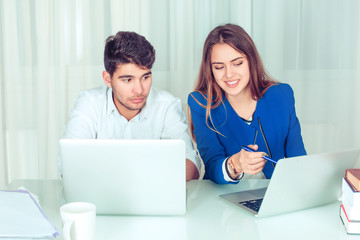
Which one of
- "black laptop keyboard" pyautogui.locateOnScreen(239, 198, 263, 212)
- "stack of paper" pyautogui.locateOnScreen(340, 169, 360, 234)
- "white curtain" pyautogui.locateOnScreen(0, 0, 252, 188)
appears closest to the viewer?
"stack of paper" pyautogui.locateOnScreen(340, 169, 360, 234)

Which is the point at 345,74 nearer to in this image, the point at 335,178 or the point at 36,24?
the point at 335,178

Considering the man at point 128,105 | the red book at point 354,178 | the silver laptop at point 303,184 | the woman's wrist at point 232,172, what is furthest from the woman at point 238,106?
the red book at point 354,178

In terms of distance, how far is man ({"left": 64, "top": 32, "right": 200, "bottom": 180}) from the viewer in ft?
5.63

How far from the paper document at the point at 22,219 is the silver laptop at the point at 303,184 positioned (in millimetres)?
540

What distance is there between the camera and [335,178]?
1138mm

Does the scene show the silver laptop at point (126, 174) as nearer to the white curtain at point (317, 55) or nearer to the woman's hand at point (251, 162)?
the woman's hand at point (251, 162)

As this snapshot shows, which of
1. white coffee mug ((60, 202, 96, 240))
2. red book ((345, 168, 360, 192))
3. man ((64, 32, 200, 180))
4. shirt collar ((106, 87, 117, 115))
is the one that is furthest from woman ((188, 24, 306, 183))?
white coffee mug ((60, 202, 96, 240))

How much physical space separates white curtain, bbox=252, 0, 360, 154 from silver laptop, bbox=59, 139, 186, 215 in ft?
4.92

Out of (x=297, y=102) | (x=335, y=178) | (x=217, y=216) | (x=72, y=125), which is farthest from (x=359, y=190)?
(x=297, y=102)

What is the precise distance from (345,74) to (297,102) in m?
0.32

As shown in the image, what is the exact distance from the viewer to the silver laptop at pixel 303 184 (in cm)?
102

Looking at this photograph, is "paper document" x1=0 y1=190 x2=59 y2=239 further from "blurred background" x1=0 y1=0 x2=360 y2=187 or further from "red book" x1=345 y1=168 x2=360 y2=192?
"blurred background" x1=0 y1=0 x2=360 y2=187

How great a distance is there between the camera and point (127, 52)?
1.71 meters

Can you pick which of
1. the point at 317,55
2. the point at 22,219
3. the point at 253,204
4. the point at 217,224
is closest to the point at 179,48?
the point at 317,55
